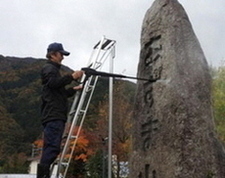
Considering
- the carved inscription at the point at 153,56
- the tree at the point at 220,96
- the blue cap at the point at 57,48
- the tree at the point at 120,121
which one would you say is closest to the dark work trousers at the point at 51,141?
the blue cap at the point at 57,48

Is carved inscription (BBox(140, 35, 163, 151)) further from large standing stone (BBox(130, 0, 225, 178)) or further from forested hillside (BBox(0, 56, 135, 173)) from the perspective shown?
forested hillside (BBox(0, 56, 135, 173))

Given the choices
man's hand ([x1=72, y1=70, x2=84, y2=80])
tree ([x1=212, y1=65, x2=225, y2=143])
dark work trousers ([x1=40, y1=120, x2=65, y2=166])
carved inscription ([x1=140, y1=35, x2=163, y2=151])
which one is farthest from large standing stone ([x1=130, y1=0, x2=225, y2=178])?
tree ([x1=212, y1=65, x2=225, y2=143])

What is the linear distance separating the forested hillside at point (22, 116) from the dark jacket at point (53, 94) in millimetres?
17551

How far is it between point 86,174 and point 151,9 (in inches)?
596

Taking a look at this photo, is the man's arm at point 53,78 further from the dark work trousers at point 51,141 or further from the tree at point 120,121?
the tree at point 120,121

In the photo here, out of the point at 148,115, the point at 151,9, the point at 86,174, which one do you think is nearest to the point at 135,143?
the point at 148,115

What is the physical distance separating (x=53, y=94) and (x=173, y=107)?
48.8 inches

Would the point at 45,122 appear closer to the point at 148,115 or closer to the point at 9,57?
the point at 148,115

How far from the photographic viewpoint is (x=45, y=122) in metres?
3.65

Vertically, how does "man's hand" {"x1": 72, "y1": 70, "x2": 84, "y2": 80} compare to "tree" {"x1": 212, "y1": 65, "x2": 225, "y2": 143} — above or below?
below

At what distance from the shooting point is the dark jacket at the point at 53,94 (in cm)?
363

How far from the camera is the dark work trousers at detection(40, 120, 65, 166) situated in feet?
11.5

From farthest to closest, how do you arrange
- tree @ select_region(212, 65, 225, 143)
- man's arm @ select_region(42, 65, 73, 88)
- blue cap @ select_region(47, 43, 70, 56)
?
1. tree @ select_region(212, 65, 225, 143)
2. blue cap @ select_region(47, 43, 70, 56)
3. man's arm @ select_region(42, 65, 73, 88)

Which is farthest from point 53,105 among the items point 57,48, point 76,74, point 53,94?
point 57,48
